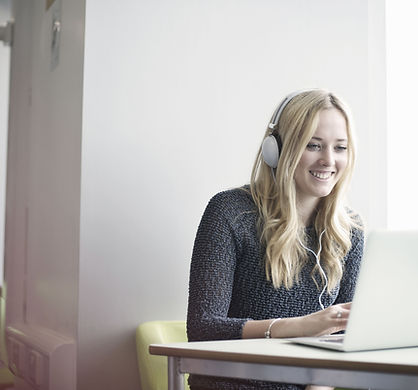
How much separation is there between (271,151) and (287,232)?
239 millimetres

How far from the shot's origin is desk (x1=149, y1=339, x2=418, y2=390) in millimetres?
942

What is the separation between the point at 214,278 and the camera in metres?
1.62

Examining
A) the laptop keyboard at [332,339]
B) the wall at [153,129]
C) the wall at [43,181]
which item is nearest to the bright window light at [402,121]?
the wall at [153,129]

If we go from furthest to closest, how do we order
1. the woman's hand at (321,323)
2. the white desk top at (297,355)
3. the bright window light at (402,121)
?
the bright window light at (402,121) → the woman's hand at (321,323) → the white desk top at (297,355)

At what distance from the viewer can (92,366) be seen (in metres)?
2.08

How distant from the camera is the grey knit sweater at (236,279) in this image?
1590mm

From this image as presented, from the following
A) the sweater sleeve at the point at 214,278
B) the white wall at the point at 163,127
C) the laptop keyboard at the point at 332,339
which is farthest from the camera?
the white wall at the point at 163,127

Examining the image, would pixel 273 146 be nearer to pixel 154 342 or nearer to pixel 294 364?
pixel 154 342

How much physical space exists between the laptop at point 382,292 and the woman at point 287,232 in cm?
55

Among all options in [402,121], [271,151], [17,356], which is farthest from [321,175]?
[17,356]

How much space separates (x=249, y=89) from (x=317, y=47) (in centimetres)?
34

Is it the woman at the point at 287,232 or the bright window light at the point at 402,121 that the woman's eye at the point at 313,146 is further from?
the bright window light at the point at 402,121

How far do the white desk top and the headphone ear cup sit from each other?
724 millimetres

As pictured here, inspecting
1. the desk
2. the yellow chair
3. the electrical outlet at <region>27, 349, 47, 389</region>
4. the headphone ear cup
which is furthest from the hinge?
the desk
